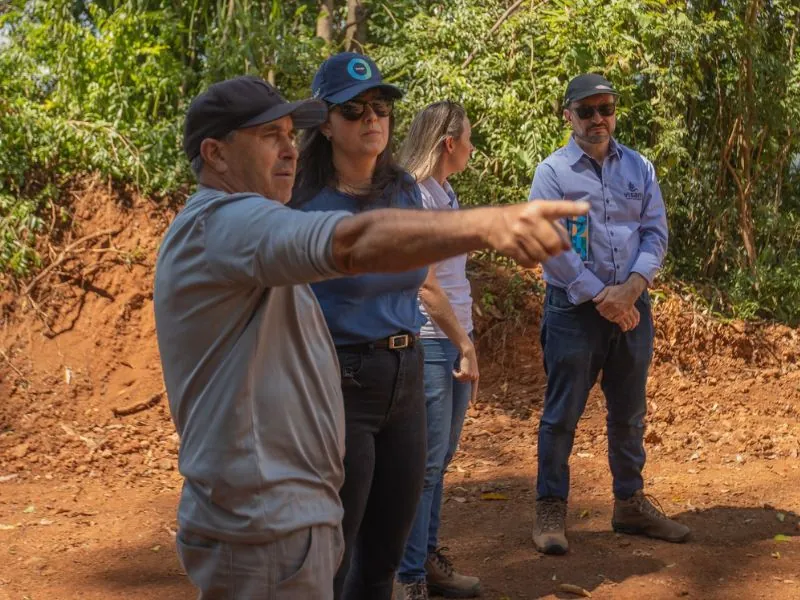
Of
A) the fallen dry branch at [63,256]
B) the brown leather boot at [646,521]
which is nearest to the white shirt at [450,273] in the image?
the brown leather boot at [646,521]

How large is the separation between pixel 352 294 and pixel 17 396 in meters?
4.80

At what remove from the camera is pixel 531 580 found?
16.9 ft

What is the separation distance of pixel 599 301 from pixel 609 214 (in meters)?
0.44

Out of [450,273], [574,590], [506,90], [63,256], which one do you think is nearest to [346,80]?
[450,273]

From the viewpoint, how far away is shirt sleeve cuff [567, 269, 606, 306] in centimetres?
521

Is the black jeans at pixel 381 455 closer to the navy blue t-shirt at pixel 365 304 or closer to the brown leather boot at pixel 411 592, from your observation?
the navy blue t-shirt at pixel 365 304

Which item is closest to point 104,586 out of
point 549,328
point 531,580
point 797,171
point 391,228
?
point 531,580

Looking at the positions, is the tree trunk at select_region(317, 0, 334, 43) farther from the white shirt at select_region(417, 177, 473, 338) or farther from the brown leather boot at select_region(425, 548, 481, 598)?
the brown leather boot at select_region(425, 548, 481, 598)

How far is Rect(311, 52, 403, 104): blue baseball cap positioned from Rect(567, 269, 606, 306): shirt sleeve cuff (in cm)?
172

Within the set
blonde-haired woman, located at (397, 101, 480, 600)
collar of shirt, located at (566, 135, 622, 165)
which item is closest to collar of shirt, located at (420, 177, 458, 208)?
blonde-haired woman, located at (397, 101, 480, 600)

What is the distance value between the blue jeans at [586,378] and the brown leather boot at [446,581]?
735 millimetres

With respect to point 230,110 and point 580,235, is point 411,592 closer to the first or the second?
point 580,235

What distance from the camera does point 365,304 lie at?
11.7ft

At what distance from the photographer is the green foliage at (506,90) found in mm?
8617
